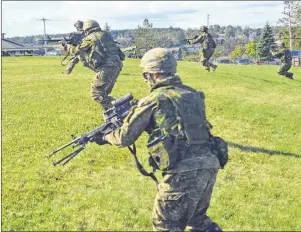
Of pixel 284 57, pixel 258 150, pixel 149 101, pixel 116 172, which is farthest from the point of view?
pixel 284 57

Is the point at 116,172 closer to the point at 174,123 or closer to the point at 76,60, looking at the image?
the point at 76,60

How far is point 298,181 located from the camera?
9719 mm

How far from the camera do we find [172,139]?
5.74 metres

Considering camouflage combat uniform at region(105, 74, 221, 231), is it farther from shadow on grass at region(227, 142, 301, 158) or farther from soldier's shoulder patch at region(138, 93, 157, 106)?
shadow on grass at region(227, 142, 301, 158)

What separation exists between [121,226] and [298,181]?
4310 mm

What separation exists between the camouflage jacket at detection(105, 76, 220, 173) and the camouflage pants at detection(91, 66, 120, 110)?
5.76 metres

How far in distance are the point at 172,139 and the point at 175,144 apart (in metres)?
0.07

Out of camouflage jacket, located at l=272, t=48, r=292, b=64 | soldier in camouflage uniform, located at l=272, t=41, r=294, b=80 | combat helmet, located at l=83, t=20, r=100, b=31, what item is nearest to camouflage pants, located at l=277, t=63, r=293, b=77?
soldier in camouflage uniform, located at l=272, t=41, r=294, b=80

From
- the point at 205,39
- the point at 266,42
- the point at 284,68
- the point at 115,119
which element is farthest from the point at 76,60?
the point at 266,42

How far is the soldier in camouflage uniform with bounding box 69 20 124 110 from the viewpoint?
11.3m

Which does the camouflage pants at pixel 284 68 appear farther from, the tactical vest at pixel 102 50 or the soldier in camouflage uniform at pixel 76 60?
the tactical vest at pixel 102 50

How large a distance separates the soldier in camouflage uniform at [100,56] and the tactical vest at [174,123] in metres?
5.80

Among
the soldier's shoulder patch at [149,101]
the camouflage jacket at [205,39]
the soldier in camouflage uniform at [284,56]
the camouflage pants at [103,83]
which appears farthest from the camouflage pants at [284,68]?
the soldier's shoulder patch at [149,101]

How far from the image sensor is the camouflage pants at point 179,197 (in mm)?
5848
